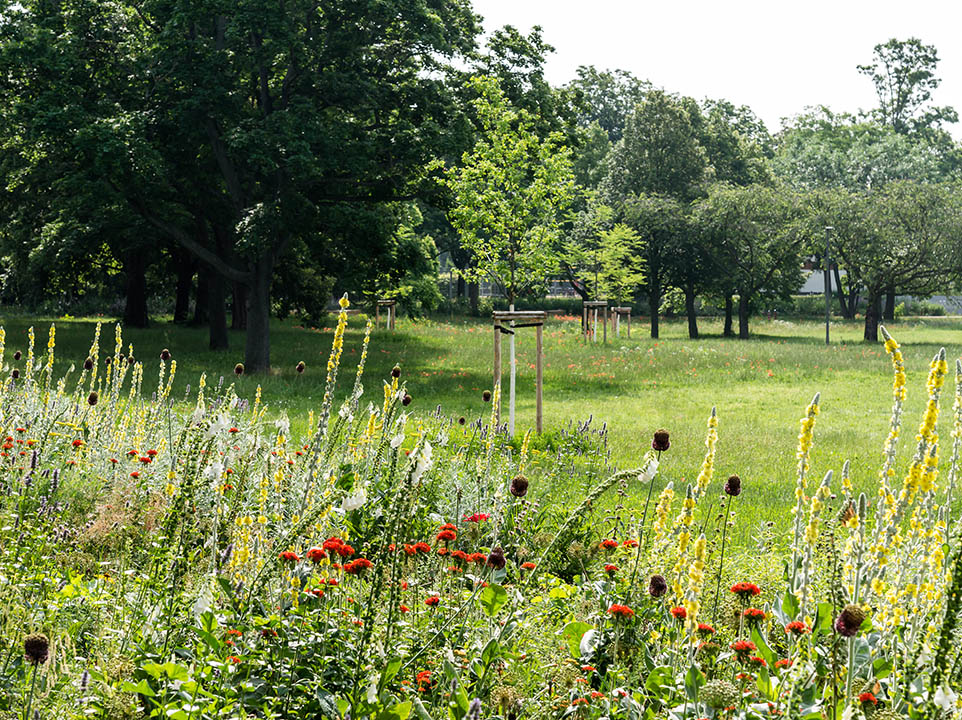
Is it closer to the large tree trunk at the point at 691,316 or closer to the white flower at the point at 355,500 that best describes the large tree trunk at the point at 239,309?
the large tree trunk at the point at 691,316

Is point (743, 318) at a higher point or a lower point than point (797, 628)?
higher

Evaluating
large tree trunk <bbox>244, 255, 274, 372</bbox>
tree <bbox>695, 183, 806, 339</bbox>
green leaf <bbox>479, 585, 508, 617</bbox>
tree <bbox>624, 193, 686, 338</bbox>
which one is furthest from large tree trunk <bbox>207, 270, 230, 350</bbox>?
tree <bbox>695, 183, 806, 339</bbox>

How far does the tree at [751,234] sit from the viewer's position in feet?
129

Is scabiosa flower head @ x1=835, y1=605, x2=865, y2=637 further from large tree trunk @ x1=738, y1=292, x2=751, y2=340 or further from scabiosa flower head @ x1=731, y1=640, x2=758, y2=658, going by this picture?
large tree trunk @ x1=738, y1=292, x2=751, y2=340

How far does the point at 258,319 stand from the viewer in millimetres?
18781

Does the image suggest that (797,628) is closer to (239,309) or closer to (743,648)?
(743,648)

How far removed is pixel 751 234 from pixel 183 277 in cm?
2407

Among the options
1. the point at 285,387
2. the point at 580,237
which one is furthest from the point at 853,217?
the point at 285,387

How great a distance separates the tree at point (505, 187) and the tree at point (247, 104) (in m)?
1.48

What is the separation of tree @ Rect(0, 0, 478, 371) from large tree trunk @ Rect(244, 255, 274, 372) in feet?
0.10

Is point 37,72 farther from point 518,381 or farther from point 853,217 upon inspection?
point 853,217

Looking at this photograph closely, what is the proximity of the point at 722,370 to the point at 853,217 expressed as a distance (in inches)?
808

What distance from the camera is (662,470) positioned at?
9.67 m

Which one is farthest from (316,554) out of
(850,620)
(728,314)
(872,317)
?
(728,314)
